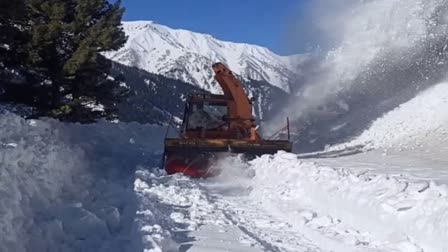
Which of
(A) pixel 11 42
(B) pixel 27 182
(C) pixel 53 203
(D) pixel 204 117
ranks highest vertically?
(A) pixel 11 42

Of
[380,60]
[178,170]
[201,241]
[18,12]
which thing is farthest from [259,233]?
[380,60]

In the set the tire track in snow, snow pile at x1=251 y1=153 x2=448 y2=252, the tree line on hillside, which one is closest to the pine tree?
the tree line on hillside

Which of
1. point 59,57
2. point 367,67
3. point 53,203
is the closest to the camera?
point 53,203

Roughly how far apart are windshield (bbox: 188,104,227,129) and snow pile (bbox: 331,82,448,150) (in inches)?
285

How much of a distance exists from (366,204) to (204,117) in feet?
30.3

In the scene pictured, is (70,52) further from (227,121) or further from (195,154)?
(195,154)

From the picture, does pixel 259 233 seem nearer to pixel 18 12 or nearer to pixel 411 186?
pixel 411 186

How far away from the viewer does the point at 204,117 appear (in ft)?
53.9

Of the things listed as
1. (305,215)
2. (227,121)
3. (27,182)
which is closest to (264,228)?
(305,215)

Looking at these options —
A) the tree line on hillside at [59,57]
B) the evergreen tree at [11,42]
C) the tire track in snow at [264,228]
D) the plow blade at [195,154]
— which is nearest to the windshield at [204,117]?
the plow blade at [195,154]

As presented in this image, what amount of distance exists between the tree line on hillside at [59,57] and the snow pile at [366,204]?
9269 millimetres

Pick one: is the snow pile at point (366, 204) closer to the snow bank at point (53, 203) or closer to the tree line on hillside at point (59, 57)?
the snow bank at point (53, 203)

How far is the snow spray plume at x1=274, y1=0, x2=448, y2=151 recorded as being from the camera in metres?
25.6

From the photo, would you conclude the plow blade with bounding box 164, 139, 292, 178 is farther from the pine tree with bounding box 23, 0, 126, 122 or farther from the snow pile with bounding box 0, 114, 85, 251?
the pine tree with bounding box 23, 0, 126, 122
